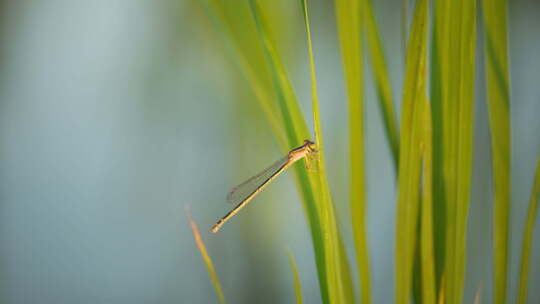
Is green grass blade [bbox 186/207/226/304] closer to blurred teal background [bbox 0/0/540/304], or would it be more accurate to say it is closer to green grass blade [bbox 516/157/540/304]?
blurred teal background [bbox 0/0/540/304]

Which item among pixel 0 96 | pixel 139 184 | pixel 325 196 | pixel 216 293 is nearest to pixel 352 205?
pixel 325 196

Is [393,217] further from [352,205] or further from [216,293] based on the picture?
[216,293]

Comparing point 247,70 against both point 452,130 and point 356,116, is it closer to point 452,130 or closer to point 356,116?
point 356,116

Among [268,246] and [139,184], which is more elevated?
[139,184]

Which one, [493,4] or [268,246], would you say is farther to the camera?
[268,246]

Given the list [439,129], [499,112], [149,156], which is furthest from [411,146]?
[149,156]

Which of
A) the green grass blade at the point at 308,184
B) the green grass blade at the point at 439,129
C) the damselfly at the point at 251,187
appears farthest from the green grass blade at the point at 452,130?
the damselfly at the point at 251,187

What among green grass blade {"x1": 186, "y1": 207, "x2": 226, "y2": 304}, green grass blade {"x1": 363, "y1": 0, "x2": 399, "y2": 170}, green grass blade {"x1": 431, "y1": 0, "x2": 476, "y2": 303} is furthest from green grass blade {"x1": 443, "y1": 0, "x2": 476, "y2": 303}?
green grass blade {"x1": 186, "y1": 207, "x2": 226, "y2": 304}
